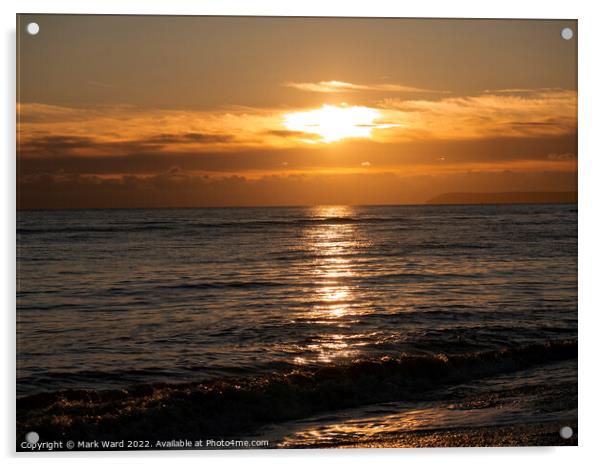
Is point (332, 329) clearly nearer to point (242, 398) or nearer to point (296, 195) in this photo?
point (242, 398)

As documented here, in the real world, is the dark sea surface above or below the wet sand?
above

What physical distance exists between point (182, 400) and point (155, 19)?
6.76ft

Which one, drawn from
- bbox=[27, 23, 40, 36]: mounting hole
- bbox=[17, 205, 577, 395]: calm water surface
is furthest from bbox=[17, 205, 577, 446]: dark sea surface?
bbox=[27, 23, 40, 36]: mounting hole

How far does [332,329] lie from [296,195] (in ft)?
2.90

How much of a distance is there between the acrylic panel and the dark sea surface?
2 centimetres

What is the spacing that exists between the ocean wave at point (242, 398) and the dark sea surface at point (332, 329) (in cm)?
1

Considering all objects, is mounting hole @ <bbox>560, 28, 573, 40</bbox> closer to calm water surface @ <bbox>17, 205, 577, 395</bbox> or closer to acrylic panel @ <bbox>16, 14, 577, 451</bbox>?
acrylic panel @ <bbox>16, 14, 577, 451</bbox>

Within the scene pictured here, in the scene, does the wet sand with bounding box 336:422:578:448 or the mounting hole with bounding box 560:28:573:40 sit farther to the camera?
the mounting hole with bounding box 560:28:573:40

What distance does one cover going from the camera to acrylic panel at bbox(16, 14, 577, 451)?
352 cm

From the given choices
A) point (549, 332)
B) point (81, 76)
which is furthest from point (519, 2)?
point (81, 76)

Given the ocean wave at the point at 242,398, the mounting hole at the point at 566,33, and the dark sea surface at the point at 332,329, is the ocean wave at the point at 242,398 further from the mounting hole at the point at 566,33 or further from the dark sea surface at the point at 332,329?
the mounting hole at the point at 566,33

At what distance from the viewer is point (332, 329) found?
424cm
